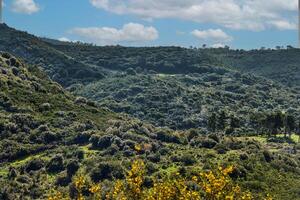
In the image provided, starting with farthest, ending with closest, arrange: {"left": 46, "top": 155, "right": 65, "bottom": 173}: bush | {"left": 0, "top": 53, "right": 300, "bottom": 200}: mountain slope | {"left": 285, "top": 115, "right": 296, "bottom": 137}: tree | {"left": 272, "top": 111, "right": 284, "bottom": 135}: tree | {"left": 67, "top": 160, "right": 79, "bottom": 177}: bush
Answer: {"left": 285, "top": 115, "right": 296, "bottom": 137}: tree
{"left": 272, "top": 111, "right": 284, "bottom": 135}: tree
{"left": 46, "top": 155, "right": 65, "bottom": 173}: bush
{"left": 67, "top": 160, "right": 79, "bottom": 177}: bush
{"left": 0, "top": 53, "right": 300, "bottom": 200}: mountain slope

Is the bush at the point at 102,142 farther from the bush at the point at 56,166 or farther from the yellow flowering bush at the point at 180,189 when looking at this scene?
the yellow flowering bush at the point at 180,189

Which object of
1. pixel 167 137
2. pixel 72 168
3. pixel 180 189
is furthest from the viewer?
pixel 167 137

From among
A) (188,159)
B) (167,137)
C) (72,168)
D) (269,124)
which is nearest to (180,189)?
(72,168)

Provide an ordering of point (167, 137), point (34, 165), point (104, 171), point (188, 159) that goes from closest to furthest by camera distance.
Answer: point (104, 171)
point (34, 165)
point (188, 159)
point (167, 137)

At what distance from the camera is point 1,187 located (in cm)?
8825

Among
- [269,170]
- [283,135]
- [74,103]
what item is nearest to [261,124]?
[283,135]

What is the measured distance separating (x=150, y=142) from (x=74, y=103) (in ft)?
116

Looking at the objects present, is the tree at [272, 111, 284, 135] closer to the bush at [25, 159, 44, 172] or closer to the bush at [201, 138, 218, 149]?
the bush at [201, 138, 218, 149]

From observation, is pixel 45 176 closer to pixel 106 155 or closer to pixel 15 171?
pixel 15 171

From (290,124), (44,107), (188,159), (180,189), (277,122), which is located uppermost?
(180,189)

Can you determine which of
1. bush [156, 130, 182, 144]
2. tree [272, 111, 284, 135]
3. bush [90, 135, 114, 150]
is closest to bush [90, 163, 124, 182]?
bush [90, 135, 114, 150]

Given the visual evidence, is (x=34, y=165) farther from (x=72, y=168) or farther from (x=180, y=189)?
(x=180, y=189)

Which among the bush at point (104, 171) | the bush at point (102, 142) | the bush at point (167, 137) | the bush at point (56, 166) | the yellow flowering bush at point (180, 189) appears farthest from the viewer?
the bush at point (167, 137)

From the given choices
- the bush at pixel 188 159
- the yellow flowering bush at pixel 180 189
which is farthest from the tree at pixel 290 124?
the yellow flowering bush at pixel 180 189
